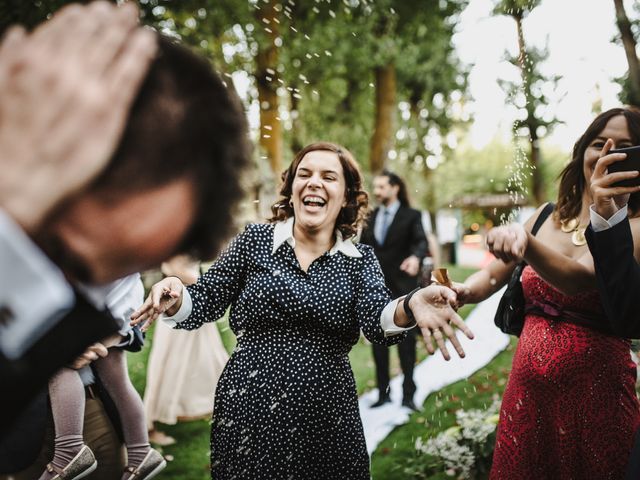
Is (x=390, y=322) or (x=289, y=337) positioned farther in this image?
(x=289, y=337)

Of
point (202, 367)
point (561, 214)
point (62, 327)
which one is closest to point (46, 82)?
point (62, 327)

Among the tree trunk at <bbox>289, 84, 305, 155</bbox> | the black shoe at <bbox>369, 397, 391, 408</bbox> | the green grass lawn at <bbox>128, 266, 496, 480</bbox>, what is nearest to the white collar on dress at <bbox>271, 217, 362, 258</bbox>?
the green grass lawn at <bbox>128, 266, 496, 480</bbox>

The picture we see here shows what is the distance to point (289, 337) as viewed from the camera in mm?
2465

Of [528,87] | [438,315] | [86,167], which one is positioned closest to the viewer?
[86,167]

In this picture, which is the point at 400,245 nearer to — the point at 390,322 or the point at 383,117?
the point at 390,322

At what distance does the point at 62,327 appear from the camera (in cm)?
59

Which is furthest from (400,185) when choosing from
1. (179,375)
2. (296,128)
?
(296,128)

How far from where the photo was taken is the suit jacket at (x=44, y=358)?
553mm

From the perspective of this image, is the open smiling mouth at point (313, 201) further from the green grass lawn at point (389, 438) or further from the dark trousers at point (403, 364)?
the dark trousers at point (403, 364)

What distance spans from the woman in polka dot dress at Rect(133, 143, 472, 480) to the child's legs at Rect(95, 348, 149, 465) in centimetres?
63

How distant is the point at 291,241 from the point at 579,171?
5.12ft

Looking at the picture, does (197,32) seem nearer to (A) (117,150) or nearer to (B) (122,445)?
(B) (122,445)

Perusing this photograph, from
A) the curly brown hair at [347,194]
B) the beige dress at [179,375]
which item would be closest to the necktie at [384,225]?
the beige dress at [179,375]

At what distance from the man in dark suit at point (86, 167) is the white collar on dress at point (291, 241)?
193 cm
